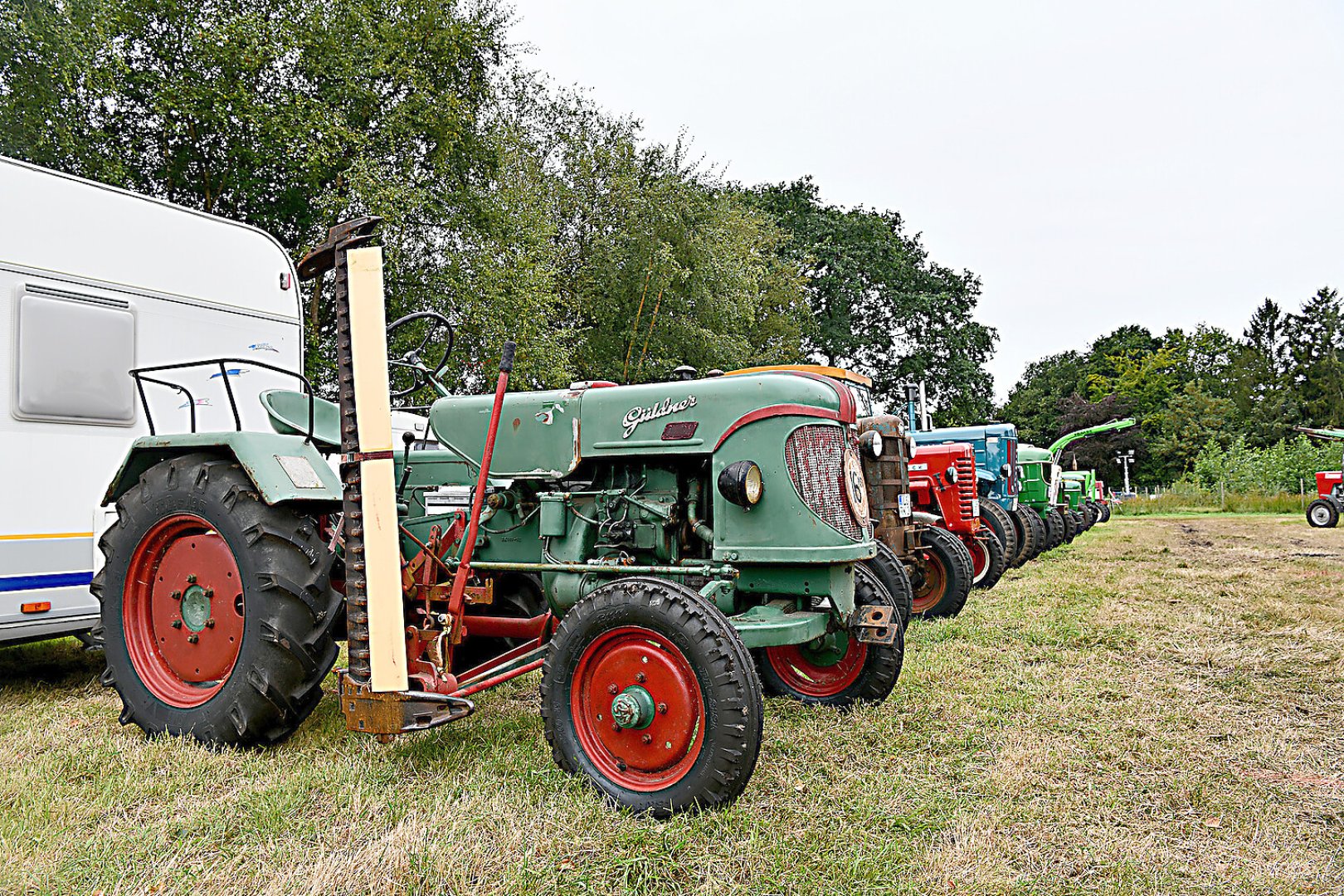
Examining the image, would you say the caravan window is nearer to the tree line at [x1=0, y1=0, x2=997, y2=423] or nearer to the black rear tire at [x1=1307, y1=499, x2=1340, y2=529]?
the tree line at [x1=0, y1=0, x2=997, y2=423]

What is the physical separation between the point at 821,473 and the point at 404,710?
179cm

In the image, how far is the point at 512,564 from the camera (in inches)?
149

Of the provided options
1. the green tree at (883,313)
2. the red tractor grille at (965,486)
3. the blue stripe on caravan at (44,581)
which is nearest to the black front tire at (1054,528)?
the red tractor grille at (965,486)

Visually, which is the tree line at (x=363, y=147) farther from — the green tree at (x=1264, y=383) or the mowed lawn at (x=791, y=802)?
the green tree at (x=1264, y=383)

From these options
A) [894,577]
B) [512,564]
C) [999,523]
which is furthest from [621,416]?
[999,523]

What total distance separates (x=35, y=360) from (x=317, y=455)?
5.93ft

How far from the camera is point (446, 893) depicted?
2490 millimetres

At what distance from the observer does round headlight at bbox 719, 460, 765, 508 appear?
340cm

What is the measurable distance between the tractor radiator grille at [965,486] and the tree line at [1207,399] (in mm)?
30780

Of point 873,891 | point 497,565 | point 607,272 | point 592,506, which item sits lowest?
point 873,891

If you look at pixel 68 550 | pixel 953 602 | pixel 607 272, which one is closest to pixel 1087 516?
pixel 607 272

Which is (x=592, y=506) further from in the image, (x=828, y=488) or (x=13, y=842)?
(x=13, y=842)

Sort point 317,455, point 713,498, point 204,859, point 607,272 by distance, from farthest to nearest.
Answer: point 607,272 → point 317,455 → point 713,498 → point 204,859

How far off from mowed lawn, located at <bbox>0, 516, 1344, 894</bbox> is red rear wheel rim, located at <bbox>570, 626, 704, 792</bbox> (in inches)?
6.4
